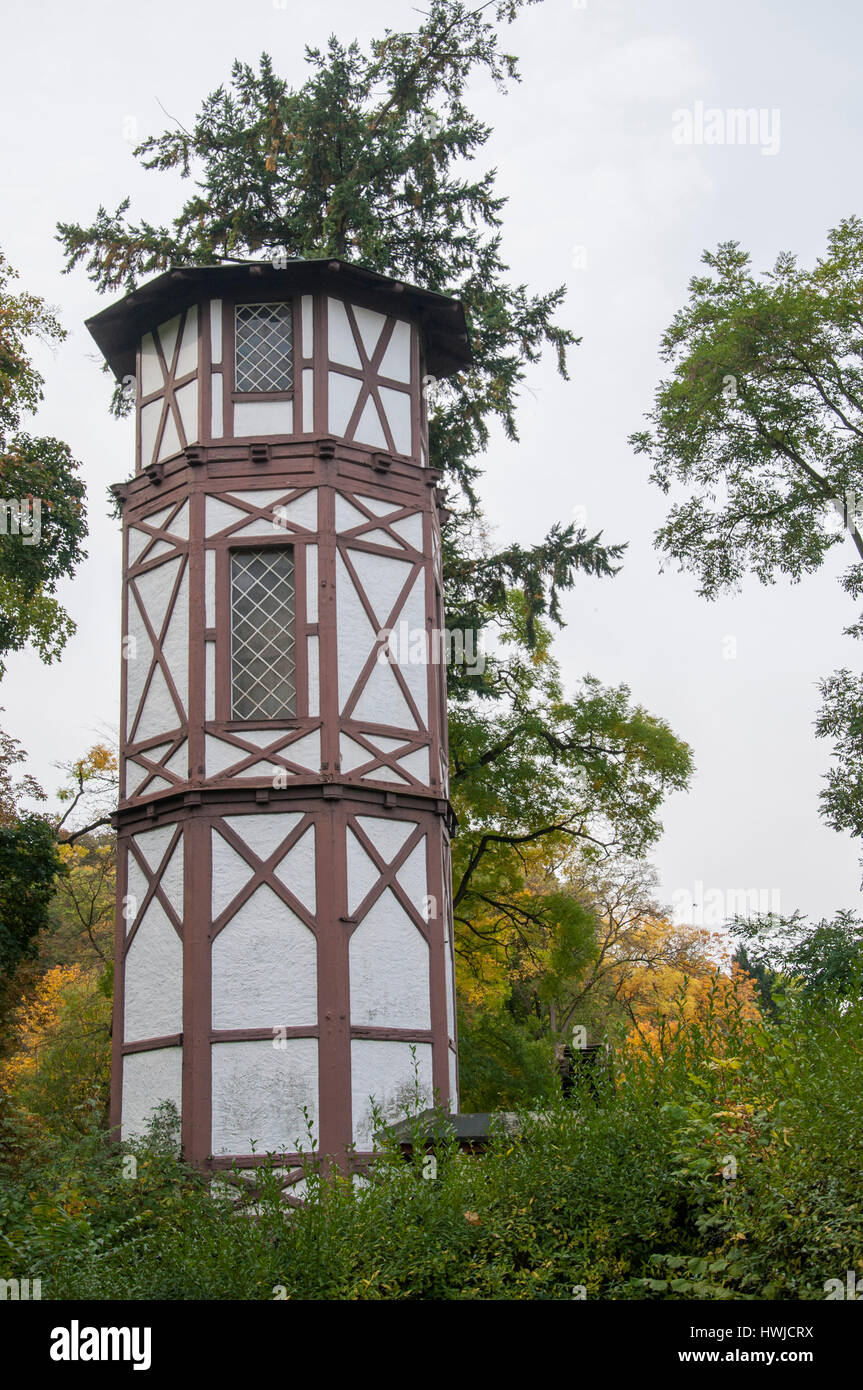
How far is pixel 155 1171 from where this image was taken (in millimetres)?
13703

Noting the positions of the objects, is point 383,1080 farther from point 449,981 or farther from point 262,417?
point 262,417

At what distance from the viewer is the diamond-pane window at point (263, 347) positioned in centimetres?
1733

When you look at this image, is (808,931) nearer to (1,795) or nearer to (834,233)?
(834,233)

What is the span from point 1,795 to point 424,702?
12.9 meters

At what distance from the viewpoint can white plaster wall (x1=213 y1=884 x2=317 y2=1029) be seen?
15031 millimetres

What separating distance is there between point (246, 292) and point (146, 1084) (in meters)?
9.14

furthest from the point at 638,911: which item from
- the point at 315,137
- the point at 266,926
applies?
the point at 266,926

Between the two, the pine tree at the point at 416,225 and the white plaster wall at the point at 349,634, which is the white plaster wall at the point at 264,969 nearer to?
the white plaster wall at the point at 349,634

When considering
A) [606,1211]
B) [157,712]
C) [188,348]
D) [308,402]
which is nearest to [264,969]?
[157,712]

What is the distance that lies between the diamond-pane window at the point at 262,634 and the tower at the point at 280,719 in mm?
25

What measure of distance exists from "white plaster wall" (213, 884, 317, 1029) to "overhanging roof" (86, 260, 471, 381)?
718 cm

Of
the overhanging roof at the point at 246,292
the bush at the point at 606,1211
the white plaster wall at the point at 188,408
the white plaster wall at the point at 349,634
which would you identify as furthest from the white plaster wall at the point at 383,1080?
the overhanging roof at the point at 246,292
